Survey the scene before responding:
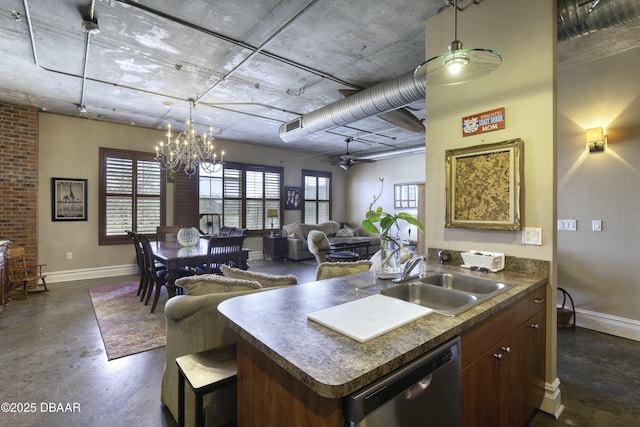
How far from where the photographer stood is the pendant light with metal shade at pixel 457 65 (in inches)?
62.6

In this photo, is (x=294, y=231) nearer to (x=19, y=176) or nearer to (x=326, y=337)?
(x=19, y=176)

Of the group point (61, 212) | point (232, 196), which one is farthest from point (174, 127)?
point (61, 212)

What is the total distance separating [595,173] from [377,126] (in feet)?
11.5

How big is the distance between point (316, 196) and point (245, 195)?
2423 mm

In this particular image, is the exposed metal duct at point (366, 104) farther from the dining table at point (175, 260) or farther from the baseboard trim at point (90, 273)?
the baseboard trim at point (90, 273)

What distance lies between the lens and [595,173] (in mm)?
3320

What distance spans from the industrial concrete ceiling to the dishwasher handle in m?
2.72

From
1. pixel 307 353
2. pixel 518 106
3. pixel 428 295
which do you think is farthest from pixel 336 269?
pixel 518 106

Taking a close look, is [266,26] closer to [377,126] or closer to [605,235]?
[377,126]

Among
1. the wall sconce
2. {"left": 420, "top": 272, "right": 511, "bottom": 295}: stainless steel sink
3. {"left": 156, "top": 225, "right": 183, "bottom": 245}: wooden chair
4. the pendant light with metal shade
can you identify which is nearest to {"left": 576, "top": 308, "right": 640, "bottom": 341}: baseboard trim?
the wall sconce

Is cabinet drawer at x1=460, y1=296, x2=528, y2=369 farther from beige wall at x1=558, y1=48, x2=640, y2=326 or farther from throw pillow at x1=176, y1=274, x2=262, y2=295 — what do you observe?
beige wall at x1=558, y1=48, x2=640, y2=326

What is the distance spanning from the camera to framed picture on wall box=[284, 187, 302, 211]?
859 centimetres

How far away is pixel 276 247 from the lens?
25.2ft

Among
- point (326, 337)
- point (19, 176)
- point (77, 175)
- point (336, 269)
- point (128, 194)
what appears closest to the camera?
point (326, 337)
